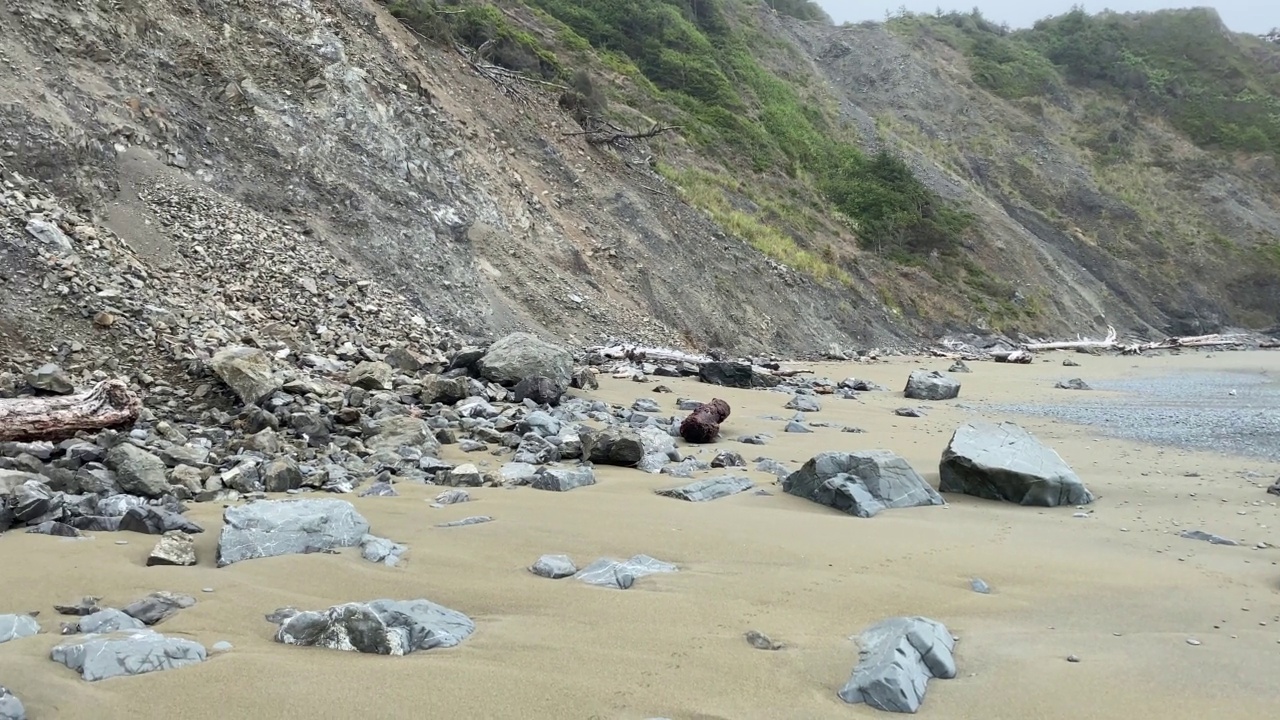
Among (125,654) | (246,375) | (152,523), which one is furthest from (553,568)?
(246,375)

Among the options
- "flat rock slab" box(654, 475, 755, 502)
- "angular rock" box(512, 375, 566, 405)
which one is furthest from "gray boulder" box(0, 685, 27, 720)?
"angular rock" box(512, 375, 566, 405)

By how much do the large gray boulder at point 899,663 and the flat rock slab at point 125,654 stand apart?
5.76 feet

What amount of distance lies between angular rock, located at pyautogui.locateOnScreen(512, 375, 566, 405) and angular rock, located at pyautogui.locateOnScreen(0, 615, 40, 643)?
204 inches

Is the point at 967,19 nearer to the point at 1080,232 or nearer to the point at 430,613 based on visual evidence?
the point at 1080,232

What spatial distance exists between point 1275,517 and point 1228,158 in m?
50.0

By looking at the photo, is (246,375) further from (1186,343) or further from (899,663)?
(1186,343)

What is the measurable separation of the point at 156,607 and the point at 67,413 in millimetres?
3261

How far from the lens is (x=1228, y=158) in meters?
44.6

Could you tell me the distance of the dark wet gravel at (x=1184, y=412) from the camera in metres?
7.54

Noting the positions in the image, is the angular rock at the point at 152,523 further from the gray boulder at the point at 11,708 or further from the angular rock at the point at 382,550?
the gray boulder at the point at 11,708

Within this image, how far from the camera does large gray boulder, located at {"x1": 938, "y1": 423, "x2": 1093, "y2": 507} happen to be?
4.75 m

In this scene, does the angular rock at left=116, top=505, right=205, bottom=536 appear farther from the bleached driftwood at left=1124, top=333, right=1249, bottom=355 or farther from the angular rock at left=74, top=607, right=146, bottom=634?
the bleached driftwood at left=1124, top=333, right=1249, bottom=355

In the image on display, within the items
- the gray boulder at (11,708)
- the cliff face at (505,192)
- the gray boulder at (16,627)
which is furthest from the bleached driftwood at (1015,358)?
Answer: the gray boulder at (11,708)

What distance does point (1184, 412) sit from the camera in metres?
9.78
